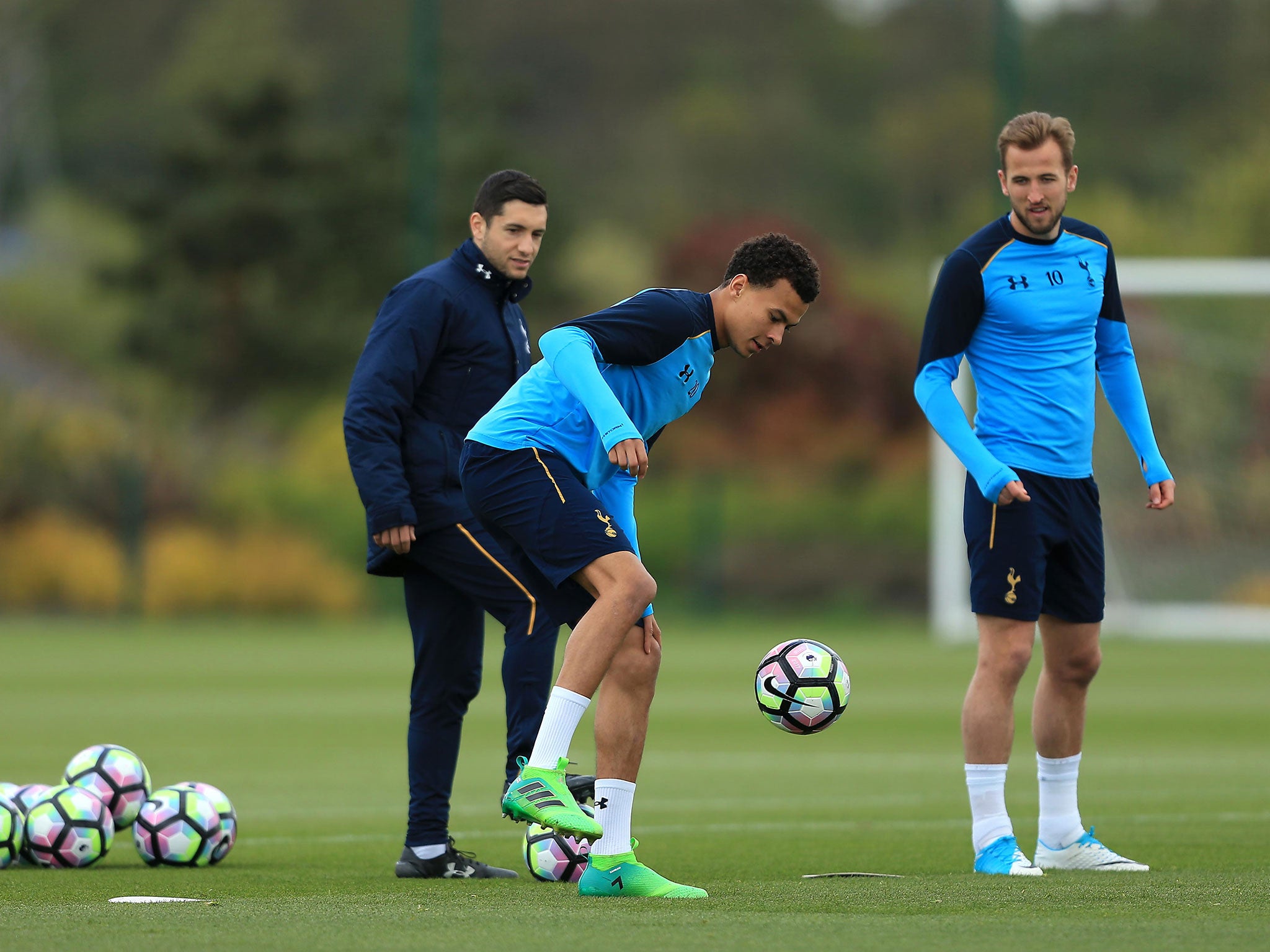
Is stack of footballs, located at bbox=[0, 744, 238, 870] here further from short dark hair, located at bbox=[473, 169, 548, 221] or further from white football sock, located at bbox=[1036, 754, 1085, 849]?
white football sock, located at bbox=[1036, 754, 1085, 849]

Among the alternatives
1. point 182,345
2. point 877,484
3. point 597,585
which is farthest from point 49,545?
Result: point 597,585

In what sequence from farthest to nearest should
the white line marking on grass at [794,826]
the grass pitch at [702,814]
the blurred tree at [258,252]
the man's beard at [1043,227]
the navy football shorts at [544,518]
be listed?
the blurred tree at [258,252] < the white line marking on grass at [794,826] < the man's beard at [1043,227] < the navy football shorts at [544,518] < the grass pitch at [702,814]

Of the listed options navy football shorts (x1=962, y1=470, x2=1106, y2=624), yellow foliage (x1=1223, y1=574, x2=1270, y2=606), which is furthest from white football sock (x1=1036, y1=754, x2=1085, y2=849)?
yellow foliage (x1=1223, y1=574, x2=1270, y2=606)

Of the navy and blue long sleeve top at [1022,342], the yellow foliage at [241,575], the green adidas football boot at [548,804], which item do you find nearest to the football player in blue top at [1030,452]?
the navy and blue long sleeve top at [1022,342]

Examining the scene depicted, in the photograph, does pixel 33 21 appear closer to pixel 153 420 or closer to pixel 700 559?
pixel 153 420

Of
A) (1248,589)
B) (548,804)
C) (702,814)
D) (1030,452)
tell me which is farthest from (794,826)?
(1248,589)

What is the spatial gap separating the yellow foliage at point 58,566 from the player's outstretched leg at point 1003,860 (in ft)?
74.1

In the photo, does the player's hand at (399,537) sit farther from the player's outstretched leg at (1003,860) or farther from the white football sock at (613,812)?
the player's outstretched leg at (1003,860)

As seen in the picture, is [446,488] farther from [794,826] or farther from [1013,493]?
[794,826]

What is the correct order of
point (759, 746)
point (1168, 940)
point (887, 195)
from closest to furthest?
point (1168, 940) → point (759, 746) → point (887, 195)

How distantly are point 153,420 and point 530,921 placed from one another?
28.1 metres

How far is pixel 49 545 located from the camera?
1091 inches

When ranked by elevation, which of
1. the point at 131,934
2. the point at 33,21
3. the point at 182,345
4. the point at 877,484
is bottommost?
the point at 131,934

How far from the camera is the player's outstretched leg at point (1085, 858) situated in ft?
21.4
